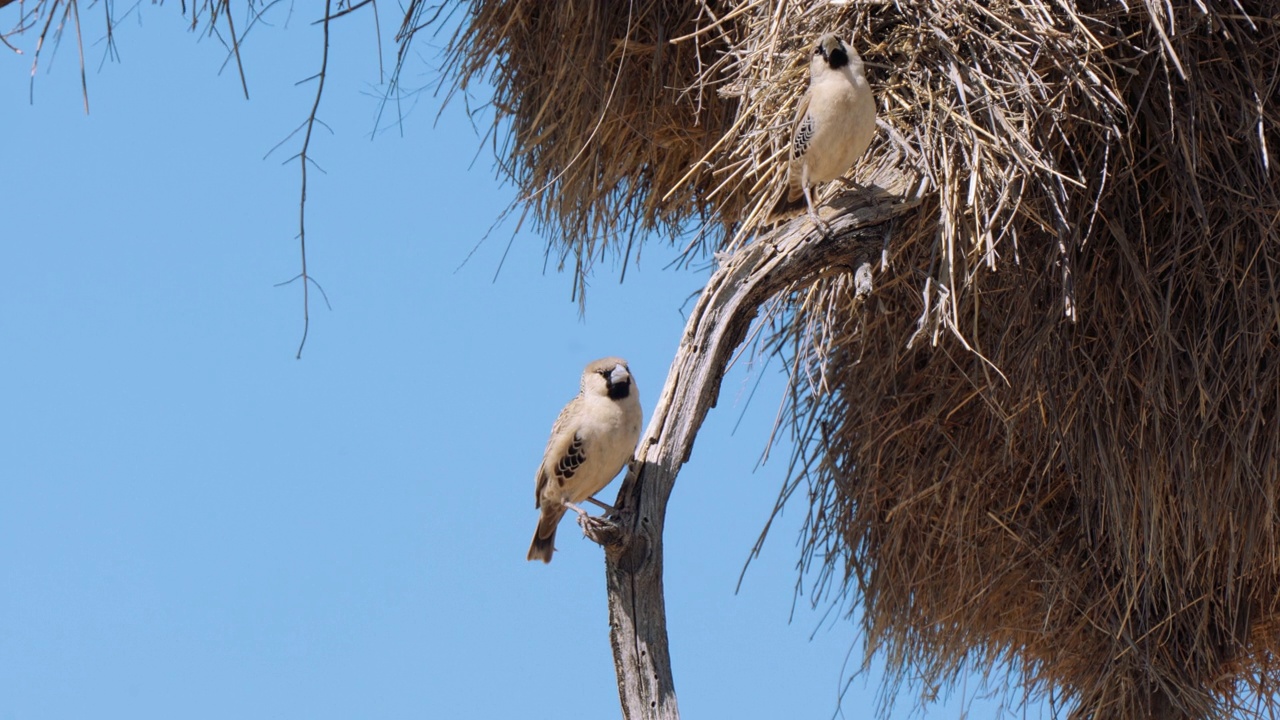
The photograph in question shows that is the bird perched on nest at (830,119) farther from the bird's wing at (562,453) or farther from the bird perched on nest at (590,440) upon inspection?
the bird's wing at (562,453)

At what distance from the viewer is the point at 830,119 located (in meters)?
2.50

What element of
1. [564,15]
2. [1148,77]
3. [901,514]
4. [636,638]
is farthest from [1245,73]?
[636,638]

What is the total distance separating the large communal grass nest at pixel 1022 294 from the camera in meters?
2.63

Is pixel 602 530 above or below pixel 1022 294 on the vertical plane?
below

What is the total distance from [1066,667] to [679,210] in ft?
4.56

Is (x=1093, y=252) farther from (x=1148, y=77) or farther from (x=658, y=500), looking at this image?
(x=658, y=500)

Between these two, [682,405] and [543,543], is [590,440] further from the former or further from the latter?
[543,543]

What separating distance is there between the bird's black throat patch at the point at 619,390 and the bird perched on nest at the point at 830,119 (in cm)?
45

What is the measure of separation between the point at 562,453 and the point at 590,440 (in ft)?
0.38

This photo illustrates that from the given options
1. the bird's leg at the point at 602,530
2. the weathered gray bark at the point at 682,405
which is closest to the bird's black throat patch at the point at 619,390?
the weathered gray bark at the point at 682,405

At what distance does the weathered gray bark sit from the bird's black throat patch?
25 cm

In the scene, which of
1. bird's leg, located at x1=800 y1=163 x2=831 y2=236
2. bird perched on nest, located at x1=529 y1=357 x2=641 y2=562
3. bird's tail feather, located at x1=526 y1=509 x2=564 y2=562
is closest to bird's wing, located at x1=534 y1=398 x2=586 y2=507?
bird perched on nest, located at x1=529 y1=357 x2=641 y2=562

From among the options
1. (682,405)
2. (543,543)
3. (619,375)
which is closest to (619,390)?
(619,375)

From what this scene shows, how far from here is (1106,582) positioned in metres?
3.24
